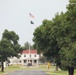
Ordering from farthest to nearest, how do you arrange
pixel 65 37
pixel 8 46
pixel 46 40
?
1. pixel 8 46
2. pixel 46 40
3. pixel 65 37

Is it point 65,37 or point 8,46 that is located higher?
point 8,46

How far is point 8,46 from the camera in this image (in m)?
→ 79.9

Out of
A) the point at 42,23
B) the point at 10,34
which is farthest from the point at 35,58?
the point at 42,23

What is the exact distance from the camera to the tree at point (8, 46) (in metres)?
79.2

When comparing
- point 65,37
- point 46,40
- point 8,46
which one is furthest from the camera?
point 8,46

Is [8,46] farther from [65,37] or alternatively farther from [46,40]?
[65,37]

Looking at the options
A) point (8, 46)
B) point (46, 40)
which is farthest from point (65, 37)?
point (8, 46)

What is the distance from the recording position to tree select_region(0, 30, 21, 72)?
7919 cm

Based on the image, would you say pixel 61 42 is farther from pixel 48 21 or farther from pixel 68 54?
pixel 48 21

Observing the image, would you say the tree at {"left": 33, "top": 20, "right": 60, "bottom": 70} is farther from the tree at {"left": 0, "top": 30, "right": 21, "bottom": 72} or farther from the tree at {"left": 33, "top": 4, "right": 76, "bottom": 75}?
Result: the tree at {"left": 0, "top": 30, "right": 21, "bottom": 72}

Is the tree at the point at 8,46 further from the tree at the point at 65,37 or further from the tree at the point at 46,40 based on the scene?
the tree at the point at 65,37

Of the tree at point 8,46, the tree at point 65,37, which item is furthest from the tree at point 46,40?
the tree at point 8,46

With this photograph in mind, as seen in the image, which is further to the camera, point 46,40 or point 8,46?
point 8,46

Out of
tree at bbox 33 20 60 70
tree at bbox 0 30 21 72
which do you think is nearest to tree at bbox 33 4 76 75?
tree at bbox 33 20 60 70
